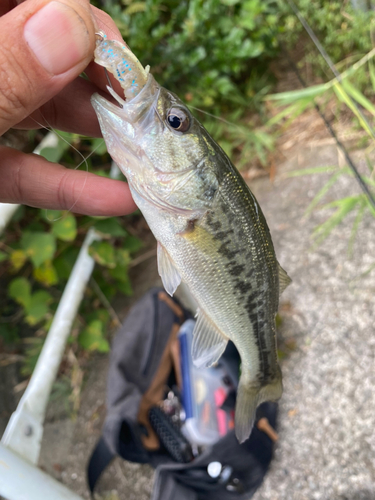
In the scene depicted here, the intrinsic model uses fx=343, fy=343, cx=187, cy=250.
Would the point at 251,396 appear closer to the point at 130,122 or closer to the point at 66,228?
the point at 130,122

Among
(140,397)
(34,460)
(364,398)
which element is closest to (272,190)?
(364,398)

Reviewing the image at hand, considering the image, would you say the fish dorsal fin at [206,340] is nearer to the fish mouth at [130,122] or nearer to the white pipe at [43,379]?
the fish mouth at [130,122]

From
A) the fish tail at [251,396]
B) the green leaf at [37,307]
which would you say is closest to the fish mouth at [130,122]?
the fish tail at [251,396]

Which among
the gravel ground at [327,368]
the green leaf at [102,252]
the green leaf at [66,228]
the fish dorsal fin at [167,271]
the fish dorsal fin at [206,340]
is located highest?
the fish dorsal fin at [167,271]

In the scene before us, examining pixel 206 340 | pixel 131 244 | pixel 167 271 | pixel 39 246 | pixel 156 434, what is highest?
pixel 167 271

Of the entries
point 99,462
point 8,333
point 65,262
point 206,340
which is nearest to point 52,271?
point 65,262

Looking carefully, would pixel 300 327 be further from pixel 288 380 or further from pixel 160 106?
pixel 160 106
